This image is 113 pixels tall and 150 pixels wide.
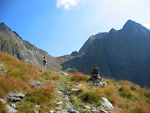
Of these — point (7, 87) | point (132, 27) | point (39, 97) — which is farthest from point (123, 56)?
point (7, 87)

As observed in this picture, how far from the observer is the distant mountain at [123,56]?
464 ft

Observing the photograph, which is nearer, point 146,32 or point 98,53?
point 146,32

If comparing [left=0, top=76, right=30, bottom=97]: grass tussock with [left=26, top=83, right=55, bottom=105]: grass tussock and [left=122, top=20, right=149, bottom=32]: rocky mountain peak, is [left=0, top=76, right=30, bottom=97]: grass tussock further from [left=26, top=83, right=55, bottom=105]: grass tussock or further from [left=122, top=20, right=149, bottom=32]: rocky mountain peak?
[left=122, top=20, right=149, bottom=32]: rocky mountain peak

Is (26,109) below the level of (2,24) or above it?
below

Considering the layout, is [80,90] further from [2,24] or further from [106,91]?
[2,24]

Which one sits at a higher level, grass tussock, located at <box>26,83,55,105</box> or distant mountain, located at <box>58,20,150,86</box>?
distant mountain, located at <box>58,20,150,86</box>

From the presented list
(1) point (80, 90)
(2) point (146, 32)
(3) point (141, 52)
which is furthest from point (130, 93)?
(2) point (146, 32)

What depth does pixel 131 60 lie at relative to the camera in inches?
5969

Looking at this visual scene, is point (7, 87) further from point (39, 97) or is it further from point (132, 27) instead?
point (132, 27)

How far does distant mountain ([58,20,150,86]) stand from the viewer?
142 m

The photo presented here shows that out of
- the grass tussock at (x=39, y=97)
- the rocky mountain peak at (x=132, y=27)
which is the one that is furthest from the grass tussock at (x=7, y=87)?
the rocky mountain peak at (x=132, y=27)

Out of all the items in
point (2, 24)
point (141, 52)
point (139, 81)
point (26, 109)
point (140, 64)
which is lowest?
point (139, 81)

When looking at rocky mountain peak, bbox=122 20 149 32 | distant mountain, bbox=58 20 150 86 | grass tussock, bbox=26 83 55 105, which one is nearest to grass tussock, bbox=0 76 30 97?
grass tussock, bbox=26 83 55 105

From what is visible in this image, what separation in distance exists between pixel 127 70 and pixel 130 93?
150363 millimetres
